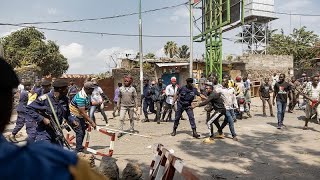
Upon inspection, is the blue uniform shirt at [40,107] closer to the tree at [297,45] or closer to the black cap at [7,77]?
the black cap at [7,77]

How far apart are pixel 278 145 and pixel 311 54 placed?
31258 mm

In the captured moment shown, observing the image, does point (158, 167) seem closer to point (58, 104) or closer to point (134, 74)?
point (58, 104)

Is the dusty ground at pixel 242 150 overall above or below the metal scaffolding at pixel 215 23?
below

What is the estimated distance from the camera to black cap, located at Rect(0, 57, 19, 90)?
1050 millimetres

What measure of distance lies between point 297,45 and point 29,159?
42.8 meters

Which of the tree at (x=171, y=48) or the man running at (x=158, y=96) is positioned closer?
the man running at (x=158, y=96)

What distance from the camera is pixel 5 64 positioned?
3.51 ft

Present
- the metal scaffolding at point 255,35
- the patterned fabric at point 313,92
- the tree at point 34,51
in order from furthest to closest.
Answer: the metal scaffolding at point 255,35, the tree at point 34,51, the patterned fabric at point 313,92

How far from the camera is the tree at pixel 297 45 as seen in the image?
38625 mm

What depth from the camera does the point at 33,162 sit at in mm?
1014

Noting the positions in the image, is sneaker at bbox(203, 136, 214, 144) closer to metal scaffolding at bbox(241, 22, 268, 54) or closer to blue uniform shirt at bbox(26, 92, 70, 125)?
blue uniform shirt at bbox(26, 92, 70, 125)

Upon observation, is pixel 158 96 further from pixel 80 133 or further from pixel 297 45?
pixel 297 45

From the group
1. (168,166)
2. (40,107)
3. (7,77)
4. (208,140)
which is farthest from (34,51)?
(7,77)

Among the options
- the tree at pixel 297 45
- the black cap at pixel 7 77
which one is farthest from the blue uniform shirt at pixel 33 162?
the tree at pixel 297 45
